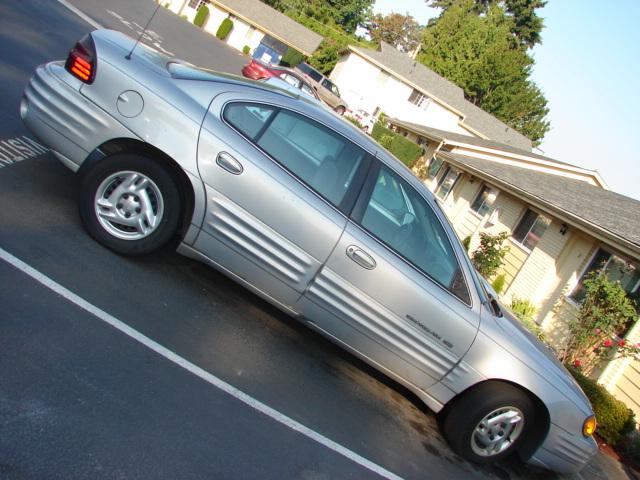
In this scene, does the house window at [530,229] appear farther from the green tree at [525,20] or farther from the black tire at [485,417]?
the green tree at [525,20]

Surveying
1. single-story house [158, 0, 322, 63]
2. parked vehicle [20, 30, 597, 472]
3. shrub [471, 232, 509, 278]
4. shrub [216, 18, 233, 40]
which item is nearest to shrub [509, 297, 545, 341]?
shrub [471, 232, 509, 278]

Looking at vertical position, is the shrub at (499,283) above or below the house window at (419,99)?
below

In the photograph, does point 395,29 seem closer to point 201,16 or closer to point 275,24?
point 275,24

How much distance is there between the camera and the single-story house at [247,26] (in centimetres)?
5112

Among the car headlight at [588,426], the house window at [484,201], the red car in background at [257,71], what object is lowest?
the car headlight at [588,426]

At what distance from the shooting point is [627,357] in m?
10.3

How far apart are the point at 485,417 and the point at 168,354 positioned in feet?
8.35

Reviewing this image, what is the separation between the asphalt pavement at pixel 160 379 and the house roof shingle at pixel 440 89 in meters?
43.8

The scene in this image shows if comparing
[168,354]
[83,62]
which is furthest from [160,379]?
[83,62]

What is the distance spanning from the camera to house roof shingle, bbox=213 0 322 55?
51.8 meters

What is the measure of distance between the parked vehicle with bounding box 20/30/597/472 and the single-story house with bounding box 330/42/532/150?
42.5m

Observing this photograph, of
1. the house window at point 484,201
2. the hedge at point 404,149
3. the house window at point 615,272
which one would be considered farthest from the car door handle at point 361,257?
the hedge at point 404,149

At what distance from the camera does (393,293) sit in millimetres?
4379

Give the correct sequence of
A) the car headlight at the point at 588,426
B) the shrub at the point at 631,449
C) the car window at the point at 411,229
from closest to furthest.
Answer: the car window at the point at 411,229 → the car headlight at the point at 588,426 → the shrub at the point at 631,449
